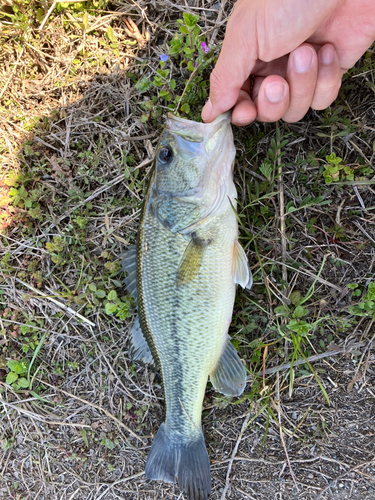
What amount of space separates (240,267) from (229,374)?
0.75m

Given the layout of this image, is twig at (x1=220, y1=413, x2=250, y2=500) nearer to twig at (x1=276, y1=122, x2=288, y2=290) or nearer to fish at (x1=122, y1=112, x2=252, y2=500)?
fish at (x1=122, y1=112, x2=252, y2=500)

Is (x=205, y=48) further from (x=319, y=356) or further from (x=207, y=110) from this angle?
(x=319, y=356)

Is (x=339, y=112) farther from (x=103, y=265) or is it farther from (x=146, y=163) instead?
(x=103, y=265)

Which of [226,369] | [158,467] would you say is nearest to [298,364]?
[226,369]

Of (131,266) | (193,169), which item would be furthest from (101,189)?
(193,169)

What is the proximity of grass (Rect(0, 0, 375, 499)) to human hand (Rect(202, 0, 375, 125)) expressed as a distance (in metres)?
0.33

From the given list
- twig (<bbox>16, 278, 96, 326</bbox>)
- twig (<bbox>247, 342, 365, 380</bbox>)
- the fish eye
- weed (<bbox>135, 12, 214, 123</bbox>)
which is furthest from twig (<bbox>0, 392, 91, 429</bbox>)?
weed (<bbox>135, 12, 214, 123</bbox>)

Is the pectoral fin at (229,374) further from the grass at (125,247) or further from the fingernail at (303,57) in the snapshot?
the fingernail at (303,57)

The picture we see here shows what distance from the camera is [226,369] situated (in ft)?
7.07

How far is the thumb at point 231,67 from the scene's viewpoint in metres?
1.68

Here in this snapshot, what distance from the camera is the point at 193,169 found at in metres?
1.90

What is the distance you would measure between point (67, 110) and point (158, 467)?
2.91m

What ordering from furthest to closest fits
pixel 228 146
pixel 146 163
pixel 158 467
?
pixel 146 163 → pixel 158 467 → pixel 228 146

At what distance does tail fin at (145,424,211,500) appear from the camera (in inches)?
87.6
